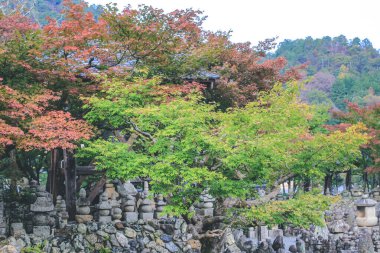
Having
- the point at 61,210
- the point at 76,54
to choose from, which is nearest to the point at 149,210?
the point at 61,210

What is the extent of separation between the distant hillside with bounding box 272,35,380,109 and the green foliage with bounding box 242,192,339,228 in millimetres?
39574

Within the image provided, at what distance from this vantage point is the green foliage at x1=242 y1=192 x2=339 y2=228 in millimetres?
10844

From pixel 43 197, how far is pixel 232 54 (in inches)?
334

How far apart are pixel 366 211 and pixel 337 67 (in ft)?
208

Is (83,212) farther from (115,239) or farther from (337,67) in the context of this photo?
(337,67)

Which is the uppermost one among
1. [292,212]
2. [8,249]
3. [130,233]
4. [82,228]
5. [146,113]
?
[146,113]

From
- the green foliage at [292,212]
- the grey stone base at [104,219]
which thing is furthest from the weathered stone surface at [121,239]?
the green foliage at [292,212]

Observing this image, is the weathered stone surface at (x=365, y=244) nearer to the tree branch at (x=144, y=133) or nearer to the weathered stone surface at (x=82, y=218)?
A: the tree branch at (x=144, y=133)

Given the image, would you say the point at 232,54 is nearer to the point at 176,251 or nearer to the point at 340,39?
the point at 176,251

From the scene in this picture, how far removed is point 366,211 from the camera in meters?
13.4

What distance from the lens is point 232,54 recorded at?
17.2 m

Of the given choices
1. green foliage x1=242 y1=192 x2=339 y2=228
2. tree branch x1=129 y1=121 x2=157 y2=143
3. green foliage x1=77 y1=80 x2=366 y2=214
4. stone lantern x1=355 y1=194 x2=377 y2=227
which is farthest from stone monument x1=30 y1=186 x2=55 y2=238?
stone lantern x1=355 y1=194 x2=377 y2=227

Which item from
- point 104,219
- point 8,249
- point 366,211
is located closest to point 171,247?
point 104,219

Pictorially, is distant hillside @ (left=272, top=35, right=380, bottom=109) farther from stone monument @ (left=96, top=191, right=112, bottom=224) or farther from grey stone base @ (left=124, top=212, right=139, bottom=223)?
stone monument @ (left=96, top=191, right=112, bottom=224)
